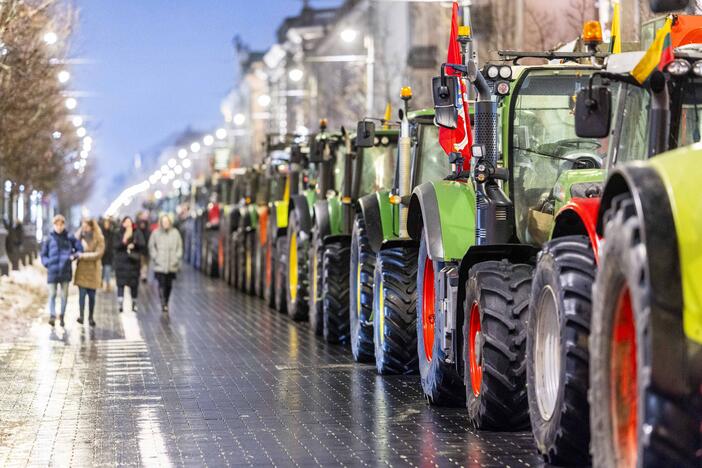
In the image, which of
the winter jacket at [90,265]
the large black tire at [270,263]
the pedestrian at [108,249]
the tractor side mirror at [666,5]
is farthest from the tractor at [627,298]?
the pedestrian at [108,249]

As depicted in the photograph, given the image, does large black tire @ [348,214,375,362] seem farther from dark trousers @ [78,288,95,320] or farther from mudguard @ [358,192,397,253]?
dark trousers @ [78,288,95,320]

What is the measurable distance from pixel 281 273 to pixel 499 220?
15.6m

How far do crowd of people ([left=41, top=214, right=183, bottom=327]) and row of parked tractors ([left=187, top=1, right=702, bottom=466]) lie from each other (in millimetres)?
4287

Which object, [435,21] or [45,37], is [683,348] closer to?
[45,37]

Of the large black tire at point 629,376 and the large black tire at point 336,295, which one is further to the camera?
the large black tire at point 336,295

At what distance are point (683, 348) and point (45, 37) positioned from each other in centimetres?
3450

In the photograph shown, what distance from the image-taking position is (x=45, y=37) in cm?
4081

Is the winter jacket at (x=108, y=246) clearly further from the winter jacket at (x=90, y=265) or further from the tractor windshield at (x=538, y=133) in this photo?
the tractor windshield at (x=538, y=133)

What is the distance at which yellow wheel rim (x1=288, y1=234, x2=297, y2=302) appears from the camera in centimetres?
2781

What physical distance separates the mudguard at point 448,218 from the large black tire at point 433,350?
269 mm

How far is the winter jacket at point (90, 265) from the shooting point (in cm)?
2772

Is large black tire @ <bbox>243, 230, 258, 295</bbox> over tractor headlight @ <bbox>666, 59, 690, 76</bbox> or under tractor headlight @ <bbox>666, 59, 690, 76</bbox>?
under

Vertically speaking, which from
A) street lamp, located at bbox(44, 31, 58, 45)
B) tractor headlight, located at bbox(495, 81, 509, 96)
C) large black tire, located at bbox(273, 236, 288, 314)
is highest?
street lamp, located at bbox(44, 31, 58, 45)

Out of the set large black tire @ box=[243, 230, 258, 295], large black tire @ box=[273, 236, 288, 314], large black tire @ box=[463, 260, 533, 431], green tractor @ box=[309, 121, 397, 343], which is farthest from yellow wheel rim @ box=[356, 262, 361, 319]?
large black tire @ box=[243, 230, 258, 295]
